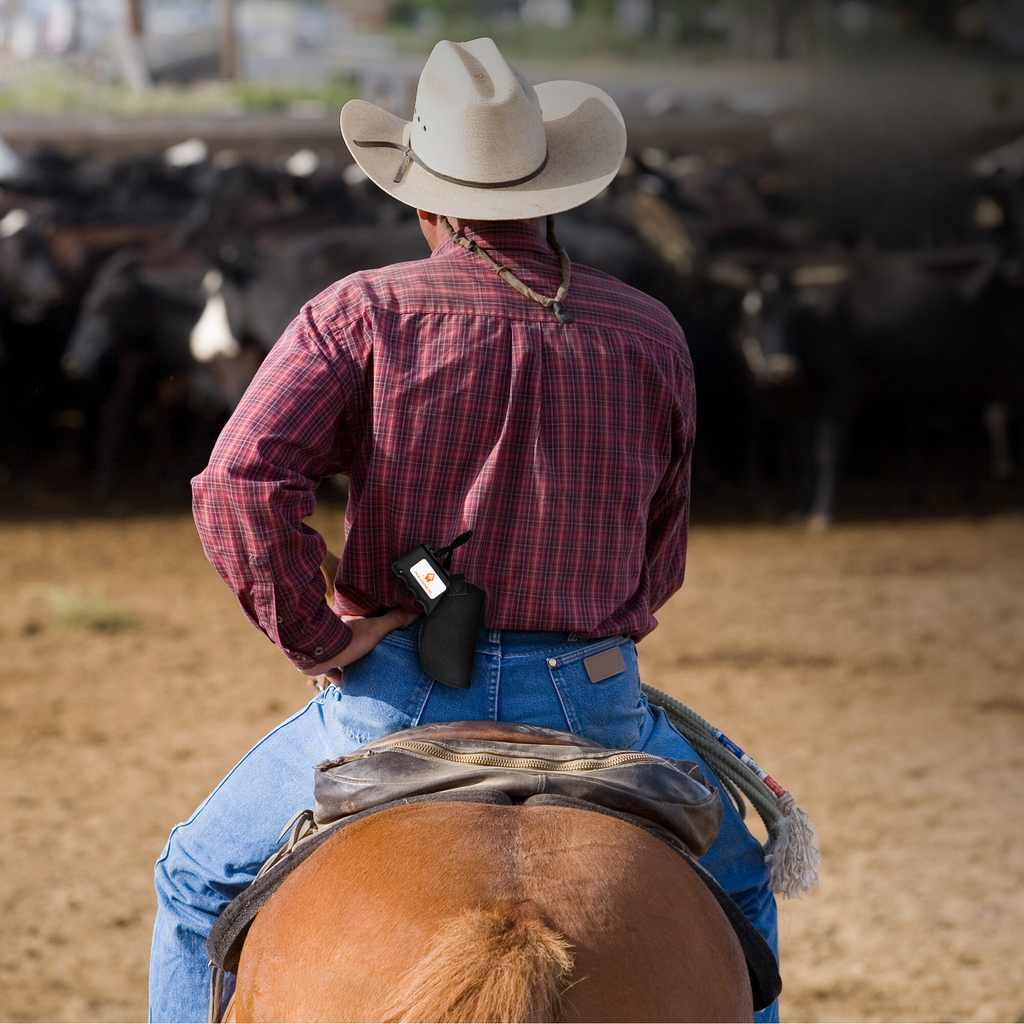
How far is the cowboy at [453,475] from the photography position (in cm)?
169

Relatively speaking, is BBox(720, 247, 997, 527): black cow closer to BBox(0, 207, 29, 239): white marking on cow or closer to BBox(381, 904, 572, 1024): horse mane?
BBox(0, 207, 29, 239): white marking on cow

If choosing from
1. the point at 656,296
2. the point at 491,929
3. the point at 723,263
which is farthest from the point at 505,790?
the point at 723,263

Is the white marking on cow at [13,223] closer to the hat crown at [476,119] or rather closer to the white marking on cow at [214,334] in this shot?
the white marking on cow at [214,334]

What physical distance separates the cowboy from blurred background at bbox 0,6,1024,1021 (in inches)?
45.5

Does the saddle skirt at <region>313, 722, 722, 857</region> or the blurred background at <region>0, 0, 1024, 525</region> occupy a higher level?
the saddle skirt at <region>313, 722, 722, 857</region>

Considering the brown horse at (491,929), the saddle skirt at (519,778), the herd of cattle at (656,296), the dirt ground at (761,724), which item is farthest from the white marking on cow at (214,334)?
the brown horse at (491,929)

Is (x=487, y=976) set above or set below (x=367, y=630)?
above

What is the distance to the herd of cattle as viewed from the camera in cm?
936

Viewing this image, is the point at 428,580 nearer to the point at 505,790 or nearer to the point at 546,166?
the point at 505,790

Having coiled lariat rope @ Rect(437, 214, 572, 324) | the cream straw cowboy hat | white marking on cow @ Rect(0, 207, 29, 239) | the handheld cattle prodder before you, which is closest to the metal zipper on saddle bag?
the handheld cattle prodder

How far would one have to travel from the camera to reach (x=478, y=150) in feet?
5.93

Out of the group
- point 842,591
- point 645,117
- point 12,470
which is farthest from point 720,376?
point 645,117

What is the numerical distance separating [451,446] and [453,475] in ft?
0.14

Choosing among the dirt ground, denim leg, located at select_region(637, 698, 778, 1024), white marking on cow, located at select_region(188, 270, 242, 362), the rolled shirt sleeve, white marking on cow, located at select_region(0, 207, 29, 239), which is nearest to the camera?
the rolled shirt sleeve
